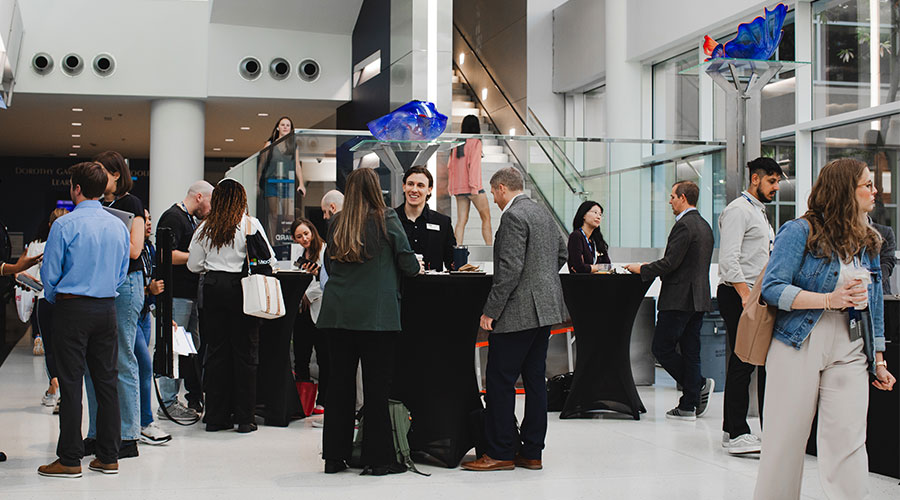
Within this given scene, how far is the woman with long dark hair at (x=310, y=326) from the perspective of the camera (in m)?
6.53

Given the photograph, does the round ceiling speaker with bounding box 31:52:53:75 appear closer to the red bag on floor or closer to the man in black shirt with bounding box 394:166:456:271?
the red bag on floor

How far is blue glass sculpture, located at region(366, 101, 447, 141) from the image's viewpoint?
674 centimetres

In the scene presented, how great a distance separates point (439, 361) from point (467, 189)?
4236 mm

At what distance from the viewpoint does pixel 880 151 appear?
858cm

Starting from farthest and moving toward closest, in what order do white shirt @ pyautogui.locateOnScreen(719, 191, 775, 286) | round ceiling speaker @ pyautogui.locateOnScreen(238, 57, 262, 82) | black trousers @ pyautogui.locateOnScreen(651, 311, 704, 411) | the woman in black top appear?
round ceiling speaker @ pyautogui.locateOnScreen(238, 57, 262, 82)
the woman in black top
black trousers @ pyautogui.locateOnScreen(651, 311, 704, 411)
white shirt @ pyautogui.locateOnScreen(719, 191, 775, 286)

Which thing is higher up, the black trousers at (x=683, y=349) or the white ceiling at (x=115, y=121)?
the white ceiling at (x=115, y=121)

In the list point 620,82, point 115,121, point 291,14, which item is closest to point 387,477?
point 620,82

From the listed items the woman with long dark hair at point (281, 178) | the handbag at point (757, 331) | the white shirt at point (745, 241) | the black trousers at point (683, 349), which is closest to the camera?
the handbag at point (757, 331)

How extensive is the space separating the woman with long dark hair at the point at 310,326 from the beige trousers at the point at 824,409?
11.9ft

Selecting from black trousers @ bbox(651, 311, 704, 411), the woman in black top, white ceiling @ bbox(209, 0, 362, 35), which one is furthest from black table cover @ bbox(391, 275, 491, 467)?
white ceiling @ bbox(209, 0, 362, 35)

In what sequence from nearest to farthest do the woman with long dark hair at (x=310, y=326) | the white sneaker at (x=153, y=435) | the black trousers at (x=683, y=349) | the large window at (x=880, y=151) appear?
the white sneaker at (x=153, y=435) → the black trousers at (x=683, y=349) → the woman with long dark hair at (x=310, y=326) → the large window at (x=880, y=151)

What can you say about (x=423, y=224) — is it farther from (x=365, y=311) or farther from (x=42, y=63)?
(x=42, y=63)

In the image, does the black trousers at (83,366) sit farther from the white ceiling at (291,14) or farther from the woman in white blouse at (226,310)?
the white ceiling at (291,14)

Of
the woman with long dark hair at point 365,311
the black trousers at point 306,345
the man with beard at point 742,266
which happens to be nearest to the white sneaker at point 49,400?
the black trousers at point 306,345
